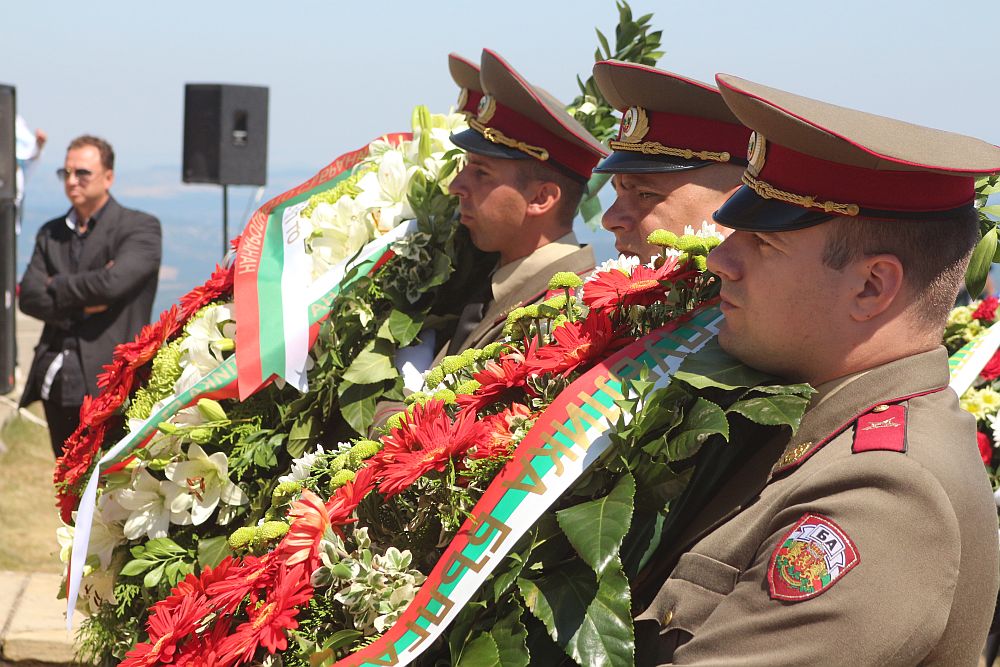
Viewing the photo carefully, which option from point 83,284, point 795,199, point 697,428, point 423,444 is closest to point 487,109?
point 423,444

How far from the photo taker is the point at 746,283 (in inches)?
70.0

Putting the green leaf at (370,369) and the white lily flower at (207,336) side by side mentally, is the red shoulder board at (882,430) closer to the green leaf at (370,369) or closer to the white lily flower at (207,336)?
the green leaf at (370,369)

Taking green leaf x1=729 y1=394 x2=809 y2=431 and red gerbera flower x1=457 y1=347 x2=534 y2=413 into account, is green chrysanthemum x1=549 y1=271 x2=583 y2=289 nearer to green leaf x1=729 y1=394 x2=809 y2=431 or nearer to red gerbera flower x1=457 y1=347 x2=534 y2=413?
red gerbera flower x1=457 y1=347 x2=534 y2=413

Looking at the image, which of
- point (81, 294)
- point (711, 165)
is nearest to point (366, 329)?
point (711, 165)

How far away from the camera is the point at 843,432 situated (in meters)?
1.70

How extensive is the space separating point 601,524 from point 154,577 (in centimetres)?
157

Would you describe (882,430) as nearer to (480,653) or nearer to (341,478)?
(480,653)

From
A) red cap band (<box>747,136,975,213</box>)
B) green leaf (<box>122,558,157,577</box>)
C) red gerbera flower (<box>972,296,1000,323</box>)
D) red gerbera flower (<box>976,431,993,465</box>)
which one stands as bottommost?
green leaf (<box>122,558,157,577</box>)

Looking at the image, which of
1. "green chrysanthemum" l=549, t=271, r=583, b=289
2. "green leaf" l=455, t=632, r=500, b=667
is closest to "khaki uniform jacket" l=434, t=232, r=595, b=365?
"green chrysanthemum" l=549, t=271, r=583, b=289

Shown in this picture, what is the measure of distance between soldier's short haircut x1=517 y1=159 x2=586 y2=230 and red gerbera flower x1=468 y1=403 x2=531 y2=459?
4.93 ft

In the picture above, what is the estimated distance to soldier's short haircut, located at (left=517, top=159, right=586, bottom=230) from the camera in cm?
343

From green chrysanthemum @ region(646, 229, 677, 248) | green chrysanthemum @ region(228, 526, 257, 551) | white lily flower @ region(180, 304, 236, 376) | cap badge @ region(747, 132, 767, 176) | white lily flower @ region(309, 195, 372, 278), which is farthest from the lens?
white lily flower @ region(309, 195, 372, 278)

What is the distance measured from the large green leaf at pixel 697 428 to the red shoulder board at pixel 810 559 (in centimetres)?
18

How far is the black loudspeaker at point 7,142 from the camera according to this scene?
Answer: 862cm
